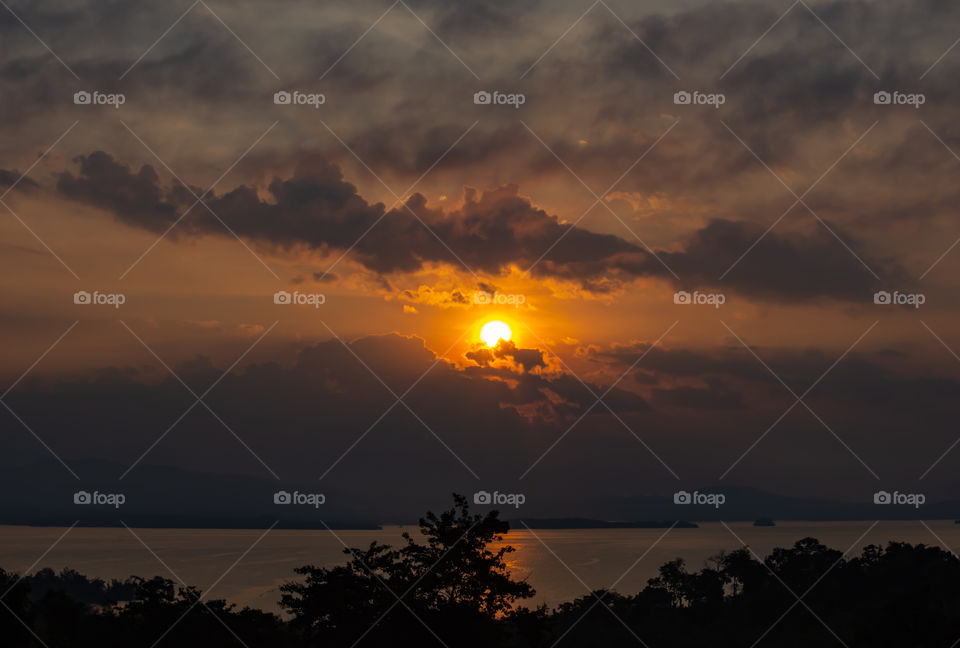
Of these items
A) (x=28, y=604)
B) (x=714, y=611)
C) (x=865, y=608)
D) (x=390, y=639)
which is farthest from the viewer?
(x=714, y=611)

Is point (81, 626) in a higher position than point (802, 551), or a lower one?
lower

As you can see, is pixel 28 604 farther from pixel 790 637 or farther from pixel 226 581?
pixel 226 581

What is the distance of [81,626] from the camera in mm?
44906

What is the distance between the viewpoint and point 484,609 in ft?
117

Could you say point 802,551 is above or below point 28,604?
above

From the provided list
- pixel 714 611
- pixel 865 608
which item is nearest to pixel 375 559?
pixel 865 608

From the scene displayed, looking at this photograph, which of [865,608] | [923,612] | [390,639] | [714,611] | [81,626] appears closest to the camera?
[390,639]

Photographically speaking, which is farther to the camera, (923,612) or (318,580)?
(923,612)

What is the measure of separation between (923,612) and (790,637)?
82.0 ft

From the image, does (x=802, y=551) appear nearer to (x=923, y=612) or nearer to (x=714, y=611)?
(x=714, y=611)

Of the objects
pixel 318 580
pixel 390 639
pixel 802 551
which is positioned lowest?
pixel 390 639

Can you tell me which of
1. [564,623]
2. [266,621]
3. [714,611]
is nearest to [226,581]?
[564,623]

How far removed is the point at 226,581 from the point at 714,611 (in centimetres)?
12619

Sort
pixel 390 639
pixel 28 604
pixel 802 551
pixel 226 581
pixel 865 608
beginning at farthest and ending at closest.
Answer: pixel 226 581 < pixel 802 551 < pixel 865 608 < pixel 28 604 < pixel 390 639
